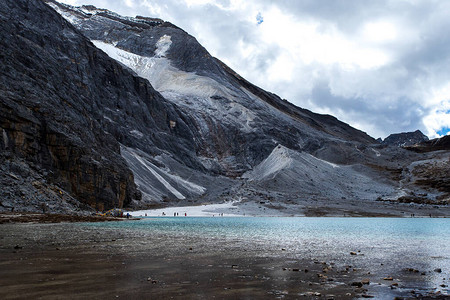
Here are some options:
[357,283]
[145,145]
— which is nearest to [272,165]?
[145,145]

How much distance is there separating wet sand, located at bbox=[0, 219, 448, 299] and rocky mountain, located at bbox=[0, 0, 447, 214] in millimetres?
33699

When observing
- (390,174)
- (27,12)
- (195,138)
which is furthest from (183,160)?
(390,174)

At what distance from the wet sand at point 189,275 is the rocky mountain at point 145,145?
3370 cm

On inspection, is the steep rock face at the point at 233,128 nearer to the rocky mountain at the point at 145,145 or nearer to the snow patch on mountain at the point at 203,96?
the snow patch on mountain at the point at 203,96

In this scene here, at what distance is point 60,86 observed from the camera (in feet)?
280

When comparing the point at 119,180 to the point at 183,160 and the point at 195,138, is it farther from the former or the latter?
the point at 195,138

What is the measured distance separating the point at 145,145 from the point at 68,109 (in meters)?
41.1

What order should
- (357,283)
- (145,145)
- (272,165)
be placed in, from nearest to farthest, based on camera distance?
(357,283) → (145,145) → (272,165)

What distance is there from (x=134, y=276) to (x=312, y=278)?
6601 millimetres

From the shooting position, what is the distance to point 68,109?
7869cm

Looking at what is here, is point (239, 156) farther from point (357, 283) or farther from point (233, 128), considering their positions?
point (357, 283)

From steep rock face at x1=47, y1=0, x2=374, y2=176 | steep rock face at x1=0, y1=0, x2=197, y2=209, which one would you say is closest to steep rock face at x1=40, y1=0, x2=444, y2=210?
steep rock face at x1=47, y1=0, x2=374, y2=176

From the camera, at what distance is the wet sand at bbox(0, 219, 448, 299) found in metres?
11.6

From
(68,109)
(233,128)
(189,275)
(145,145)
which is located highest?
(233,128)
